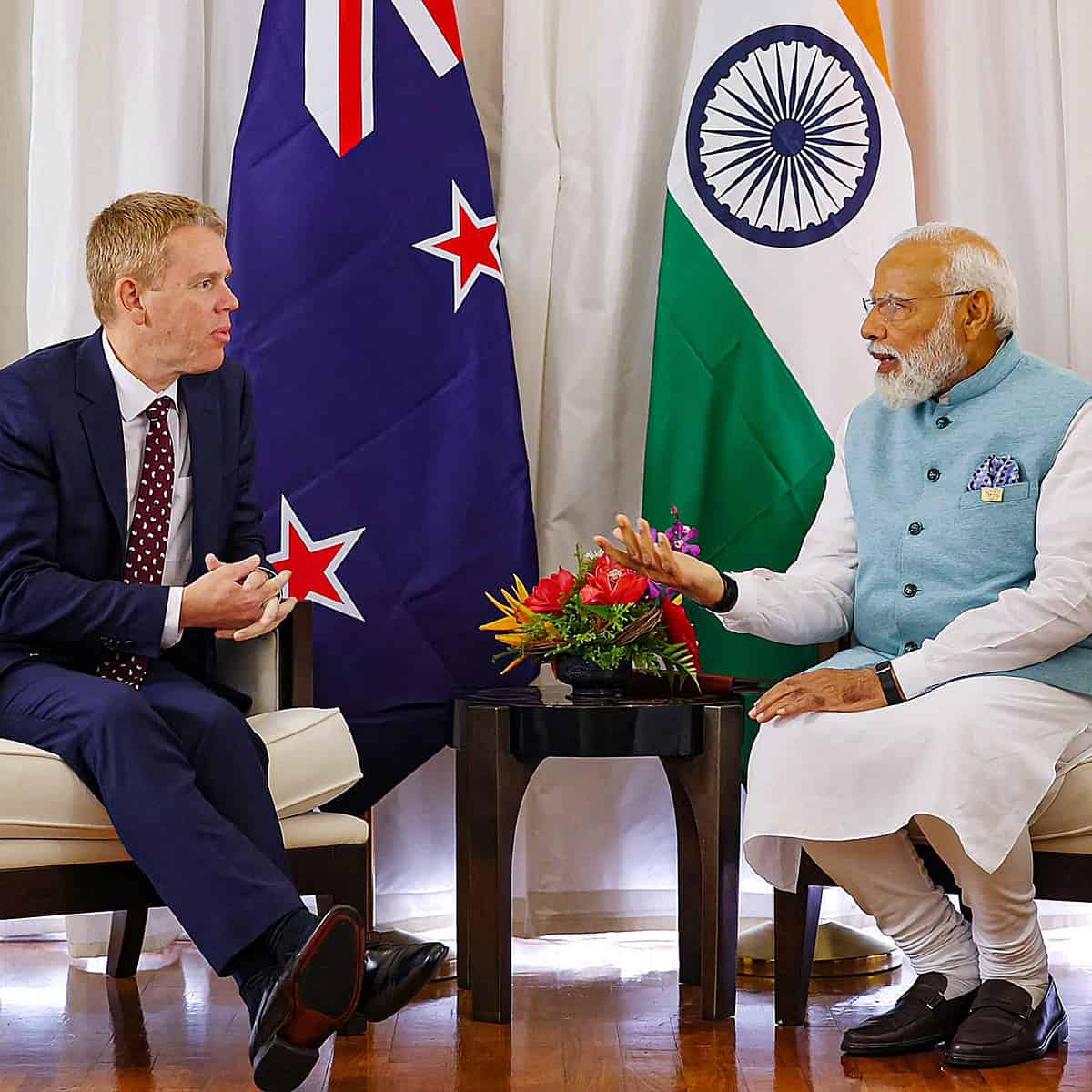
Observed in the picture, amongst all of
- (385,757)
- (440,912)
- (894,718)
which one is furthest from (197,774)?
(440,912)

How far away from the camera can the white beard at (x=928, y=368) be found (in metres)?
2.46

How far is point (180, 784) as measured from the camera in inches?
78.4

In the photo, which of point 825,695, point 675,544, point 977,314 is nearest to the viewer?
point 825,695

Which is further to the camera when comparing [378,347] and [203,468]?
[378,347]

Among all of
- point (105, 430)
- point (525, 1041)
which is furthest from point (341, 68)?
point (525, 1041)

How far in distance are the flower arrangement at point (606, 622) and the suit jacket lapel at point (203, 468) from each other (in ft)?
1.61

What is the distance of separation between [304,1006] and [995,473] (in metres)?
1.29

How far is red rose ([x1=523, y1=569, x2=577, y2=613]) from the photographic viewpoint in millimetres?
2529

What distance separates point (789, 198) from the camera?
293 centimetres

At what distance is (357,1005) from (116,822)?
391mm

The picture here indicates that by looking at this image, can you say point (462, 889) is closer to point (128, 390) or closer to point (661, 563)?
point (661, 563)

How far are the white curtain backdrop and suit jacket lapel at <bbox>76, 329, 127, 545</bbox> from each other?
2.94ft

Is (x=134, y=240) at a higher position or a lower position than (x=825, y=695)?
higher

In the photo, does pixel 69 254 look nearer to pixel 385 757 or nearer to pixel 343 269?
pixel 343 269
